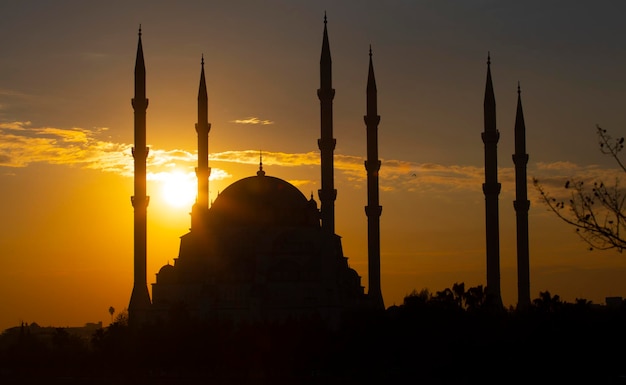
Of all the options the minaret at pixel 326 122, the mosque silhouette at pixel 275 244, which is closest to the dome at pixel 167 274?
the mosque silhouette at pixel 275 244

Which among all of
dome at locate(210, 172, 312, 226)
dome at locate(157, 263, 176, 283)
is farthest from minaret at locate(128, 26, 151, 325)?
dome at locate(210, 172, 312, 226)

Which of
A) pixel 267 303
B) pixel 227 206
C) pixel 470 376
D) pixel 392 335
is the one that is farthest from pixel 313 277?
pixel 470 376

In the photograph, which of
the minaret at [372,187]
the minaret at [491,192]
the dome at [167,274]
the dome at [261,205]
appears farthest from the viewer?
the dome at [261,205]

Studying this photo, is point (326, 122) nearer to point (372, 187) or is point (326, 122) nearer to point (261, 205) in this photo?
point (372, 187)

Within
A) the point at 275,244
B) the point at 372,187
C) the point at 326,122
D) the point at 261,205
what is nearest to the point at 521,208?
the point at 372,187

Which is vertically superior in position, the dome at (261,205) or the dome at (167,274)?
the dome at (261,205)

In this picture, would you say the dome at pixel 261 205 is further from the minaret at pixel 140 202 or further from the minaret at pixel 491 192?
the minaret at pixel 491 192

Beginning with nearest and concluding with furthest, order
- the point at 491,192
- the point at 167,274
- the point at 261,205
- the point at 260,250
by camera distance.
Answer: the point at 491,192
the point at 260,250
the point at 167,274
the point at 261,205

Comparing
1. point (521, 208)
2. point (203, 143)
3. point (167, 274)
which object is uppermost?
point (203, 143)
